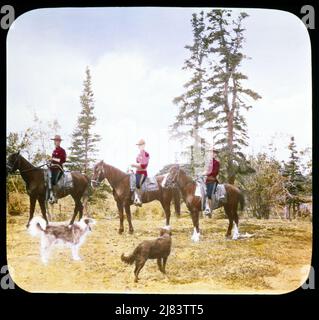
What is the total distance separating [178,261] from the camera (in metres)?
4.76

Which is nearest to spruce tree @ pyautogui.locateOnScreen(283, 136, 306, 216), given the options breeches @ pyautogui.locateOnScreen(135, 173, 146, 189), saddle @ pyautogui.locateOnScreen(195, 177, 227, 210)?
saddle @ pyautogui.locateOnScreen(195, 177, 227, 210)

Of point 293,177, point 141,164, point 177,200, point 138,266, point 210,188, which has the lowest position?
point 138,266

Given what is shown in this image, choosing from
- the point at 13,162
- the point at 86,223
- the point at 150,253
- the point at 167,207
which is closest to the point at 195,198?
the point at 167,207

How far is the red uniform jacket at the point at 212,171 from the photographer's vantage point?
15.8 ft

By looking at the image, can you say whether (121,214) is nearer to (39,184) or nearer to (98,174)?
(98,174)

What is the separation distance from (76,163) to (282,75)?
226 centimetres

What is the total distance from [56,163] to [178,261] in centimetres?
157

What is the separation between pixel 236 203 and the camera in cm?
484

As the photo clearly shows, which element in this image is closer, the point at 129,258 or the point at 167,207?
the point at 129,258

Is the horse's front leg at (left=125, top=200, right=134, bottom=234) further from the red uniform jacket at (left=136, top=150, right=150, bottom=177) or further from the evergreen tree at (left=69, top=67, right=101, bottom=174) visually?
the evergreen tree at (left=69, top=67, right=101, bottom=174)

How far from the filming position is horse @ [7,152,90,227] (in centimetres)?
486
